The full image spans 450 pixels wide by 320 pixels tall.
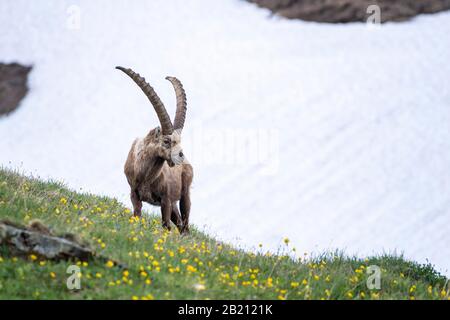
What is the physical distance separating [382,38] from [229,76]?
916 centimetres

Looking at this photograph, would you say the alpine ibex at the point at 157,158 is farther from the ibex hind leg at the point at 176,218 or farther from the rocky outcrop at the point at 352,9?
the rocky outcrop at the point at 352,9

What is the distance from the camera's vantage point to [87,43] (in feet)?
157

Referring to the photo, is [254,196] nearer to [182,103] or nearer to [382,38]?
[382,38]

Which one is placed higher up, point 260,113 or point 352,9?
point 352,9

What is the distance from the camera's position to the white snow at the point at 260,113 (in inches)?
1187

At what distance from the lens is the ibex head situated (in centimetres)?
1230

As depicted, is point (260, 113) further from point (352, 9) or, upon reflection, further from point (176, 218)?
point (176, 218)

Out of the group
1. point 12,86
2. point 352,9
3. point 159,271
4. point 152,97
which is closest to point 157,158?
point 152,97

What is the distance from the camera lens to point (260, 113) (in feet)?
128

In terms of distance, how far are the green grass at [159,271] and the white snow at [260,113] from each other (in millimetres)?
14902

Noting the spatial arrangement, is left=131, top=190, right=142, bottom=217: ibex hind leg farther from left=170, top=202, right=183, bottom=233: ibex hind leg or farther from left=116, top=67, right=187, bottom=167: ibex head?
left=170, top=202, right=183, bottom=233: ibex hind leg

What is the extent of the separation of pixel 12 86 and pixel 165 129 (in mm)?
29823

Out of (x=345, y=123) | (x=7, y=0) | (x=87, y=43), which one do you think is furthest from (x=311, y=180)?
(x=7, y=0)

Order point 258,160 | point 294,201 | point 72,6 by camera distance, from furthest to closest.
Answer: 1. point 72,6
2. point 258,160
3. point 294,201
